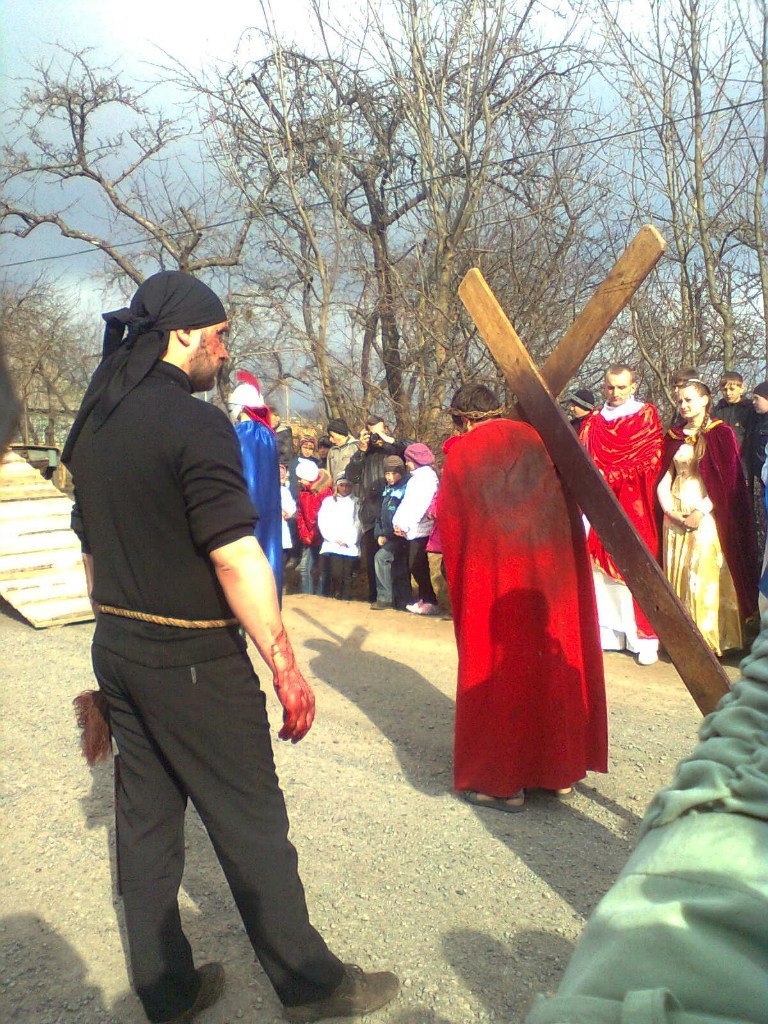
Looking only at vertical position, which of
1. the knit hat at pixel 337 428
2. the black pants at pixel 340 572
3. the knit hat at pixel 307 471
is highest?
the knit hat at pixel 337 428

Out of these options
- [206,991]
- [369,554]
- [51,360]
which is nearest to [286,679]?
[206,991]

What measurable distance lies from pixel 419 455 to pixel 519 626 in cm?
520

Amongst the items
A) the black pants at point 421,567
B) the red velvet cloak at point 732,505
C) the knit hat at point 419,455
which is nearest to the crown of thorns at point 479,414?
the red velvet cloak at point 732,505

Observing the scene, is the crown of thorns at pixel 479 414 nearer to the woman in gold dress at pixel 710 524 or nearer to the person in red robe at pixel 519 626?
the person in red robe at pixel 519 626

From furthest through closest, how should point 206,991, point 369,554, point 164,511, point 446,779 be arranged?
point 369,554 < point 446,779 < point 206,991 < point 164,511

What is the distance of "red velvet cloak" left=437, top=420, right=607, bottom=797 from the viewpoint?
3914mm

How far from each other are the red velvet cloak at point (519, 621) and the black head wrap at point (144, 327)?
170cm

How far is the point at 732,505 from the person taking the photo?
6.65 metres

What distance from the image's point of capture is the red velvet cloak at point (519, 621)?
12.8 ft

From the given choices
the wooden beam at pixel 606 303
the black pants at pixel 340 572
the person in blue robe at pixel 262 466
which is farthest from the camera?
the black pants at pixel 340 572

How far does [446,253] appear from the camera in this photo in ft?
39.4

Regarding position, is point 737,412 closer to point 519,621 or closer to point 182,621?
point 519,621

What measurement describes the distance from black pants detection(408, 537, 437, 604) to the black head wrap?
629cm

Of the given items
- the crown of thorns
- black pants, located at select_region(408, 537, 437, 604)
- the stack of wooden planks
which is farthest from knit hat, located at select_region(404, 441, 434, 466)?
the crown of thorns
